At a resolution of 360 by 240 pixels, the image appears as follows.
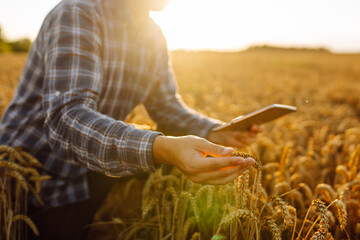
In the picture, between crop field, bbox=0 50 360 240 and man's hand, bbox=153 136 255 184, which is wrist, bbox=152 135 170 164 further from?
crop field, bbox=0 50 360 240

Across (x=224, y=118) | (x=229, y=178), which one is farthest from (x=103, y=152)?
Answer: (x=224, y=118)

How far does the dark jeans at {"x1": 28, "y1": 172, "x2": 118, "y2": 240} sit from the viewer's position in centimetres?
169

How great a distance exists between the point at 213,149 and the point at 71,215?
47.3 inches

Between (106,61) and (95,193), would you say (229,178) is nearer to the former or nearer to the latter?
(106,61)

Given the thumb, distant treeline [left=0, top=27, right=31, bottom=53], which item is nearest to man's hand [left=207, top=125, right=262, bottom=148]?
the thumb

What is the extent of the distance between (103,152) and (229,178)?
1.63ft

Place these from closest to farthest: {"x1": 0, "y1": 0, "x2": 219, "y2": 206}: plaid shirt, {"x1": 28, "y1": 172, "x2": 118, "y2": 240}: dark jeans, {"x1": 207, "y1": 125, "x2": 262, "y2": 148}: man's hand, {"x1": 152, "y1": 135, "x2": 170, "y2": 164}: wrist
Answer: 1. {"x1": 152, "y1": 135, "x2": 170, "y2": 164}: wrist
2. {"x1": 0, "y1": 0, "x2": 219, "y2": 206}: plaid shirt
3. {"x1": 28, "y1": 172, "x2": 118, "y2": 240}: dark jeans
4. {"x1": 207, "y1": 125, "x2": 262, "y2": 148}: man's hand

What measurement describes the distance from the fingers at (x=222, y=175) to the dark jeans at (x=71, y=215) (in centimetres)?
98

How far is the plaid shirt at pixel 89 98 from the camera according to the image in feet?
3.78

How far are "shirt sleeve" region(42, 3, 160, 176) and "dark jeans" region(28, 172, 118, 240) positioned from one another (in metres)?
0.47

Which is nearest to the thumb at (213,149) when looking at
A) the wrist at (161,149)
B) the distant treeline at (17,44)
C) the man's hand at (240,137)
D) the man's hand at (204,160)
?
the man's hand at (204,160)

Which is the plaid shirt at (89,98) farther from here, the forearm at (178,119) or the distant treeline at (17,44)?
the distant treeline at (17,44)

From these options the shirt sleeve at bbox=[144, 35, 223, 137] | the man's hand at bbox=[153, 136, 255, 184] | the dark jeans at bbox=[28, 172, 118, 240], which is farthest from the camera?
the shirt sleeve at bbox=[144, 35, 223, 137]

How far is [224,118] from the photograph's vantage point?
123 inches
